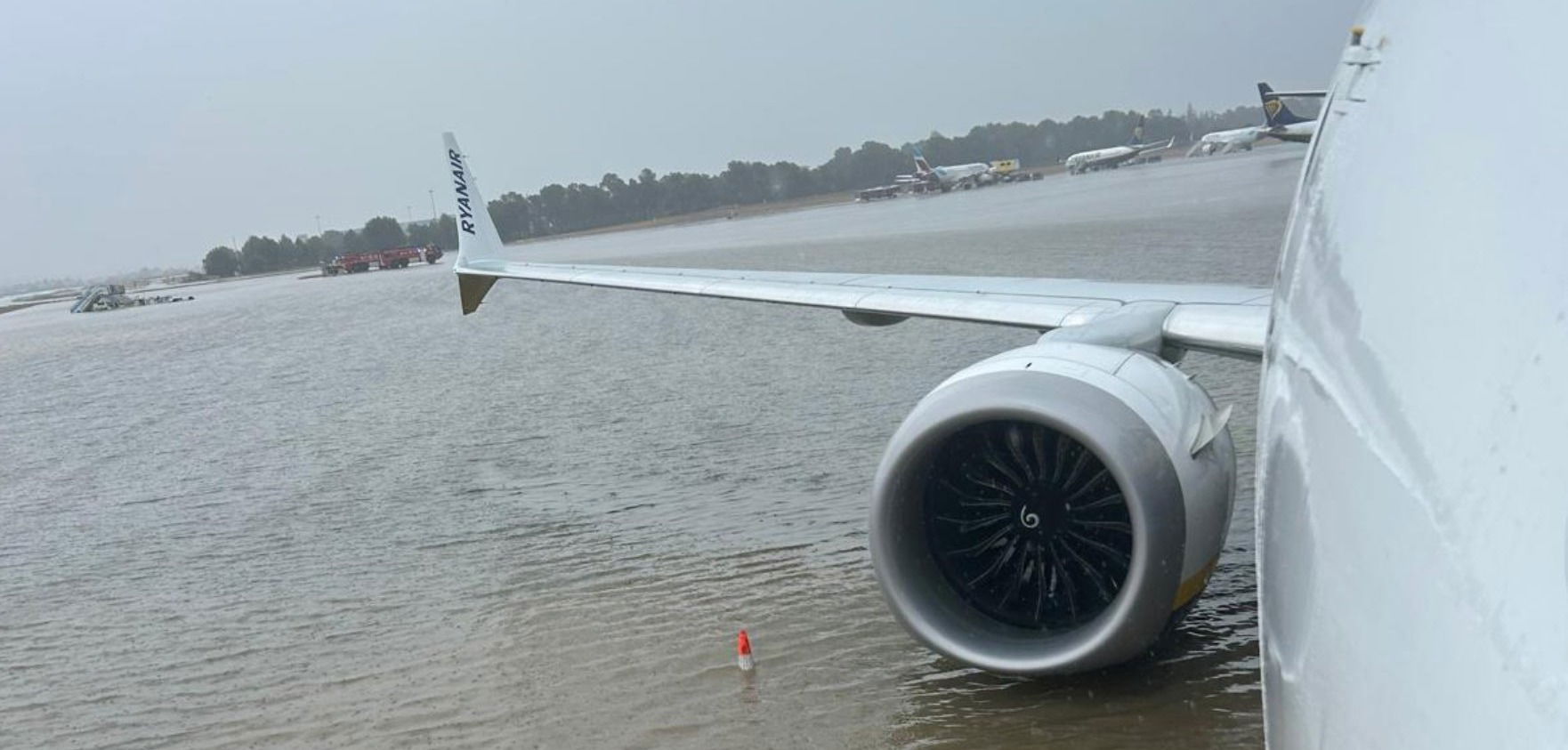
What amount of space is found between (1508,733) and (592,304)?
32.6 m

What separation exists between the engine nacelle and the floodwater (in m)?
0.45

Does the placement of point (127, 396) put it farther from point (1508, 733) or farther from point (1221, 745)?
point (1508, 733)

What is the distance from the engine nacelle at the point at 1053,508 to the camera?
5.42 meters

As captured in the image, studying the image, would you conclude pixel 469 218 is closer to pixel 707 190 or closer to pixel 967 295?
pixel 967 295

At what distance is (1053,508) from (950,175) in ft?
330

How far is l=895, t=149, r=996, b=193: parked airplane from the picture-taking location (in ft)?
342

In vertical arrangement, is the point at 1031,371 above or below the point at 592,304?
above

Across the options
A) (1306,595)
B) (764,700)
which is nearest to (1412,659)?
(1306,595)

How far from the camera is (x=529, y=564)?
9.72 meters

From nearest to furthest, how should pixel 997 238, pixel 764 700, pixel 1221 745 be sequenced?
pixel 1221 745
pixel 764 700
pixel 997 238

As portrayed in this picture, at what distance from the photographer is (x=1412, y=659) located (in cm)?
201

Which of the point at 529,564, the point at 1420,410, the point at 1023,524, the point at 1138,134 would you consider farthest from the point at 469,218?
the point at 1138,134

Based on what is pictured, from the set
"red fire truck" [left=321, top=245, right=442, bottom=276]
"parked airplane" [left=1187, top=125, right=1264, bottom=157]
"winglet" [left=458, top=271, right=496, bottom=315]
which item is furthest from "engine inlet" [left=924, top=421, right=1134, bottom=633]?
"parked airplane" [left=1187, top=125, right=1264, bottom=157]

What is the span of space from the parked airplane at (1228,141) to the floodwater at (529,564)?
76.5 meters
